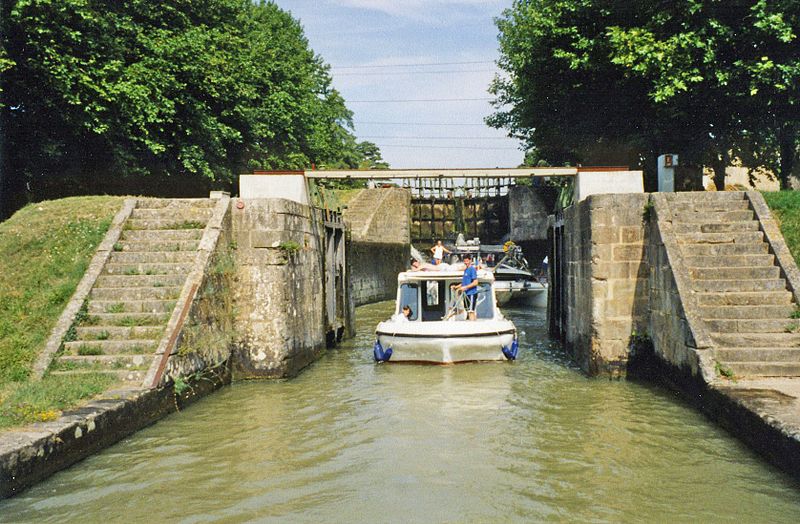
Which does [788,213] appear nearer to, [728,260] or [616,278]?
[728,260]

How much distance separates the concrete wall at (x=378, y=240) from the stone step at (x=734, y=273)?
54.6 feet

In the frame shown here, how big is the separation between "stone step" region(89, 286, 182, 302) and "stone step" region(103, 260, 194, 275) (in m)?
0.43

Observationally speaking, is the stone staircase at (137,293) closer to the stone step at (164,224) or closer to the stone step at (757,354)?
the stone step at (164,224)

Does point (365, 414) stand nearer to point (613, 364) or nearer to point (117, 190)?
point (613, 364)

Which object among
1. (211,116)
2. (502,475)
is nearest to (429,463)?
(502,475)

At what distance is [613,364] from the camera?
11055 mm

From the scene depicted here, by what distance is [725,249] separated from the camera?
10.4 meters

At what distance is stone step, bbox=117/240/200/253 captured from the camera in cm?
1110

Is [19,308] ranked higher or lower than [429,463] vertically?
higher

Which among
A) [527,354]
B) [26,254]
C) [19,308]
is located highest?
[26,254]

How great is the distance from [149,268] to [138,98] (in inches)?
398

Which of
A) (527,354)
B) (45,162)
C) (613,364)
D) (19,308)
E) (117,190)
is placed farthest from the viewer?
(117,190)

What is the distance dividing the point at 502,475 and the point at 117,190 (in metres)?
Answer: 20.0

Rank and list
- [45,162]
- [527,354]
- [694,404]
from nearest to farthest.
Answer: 1. [694,404]
2. [527,354]
3. [45,162]
